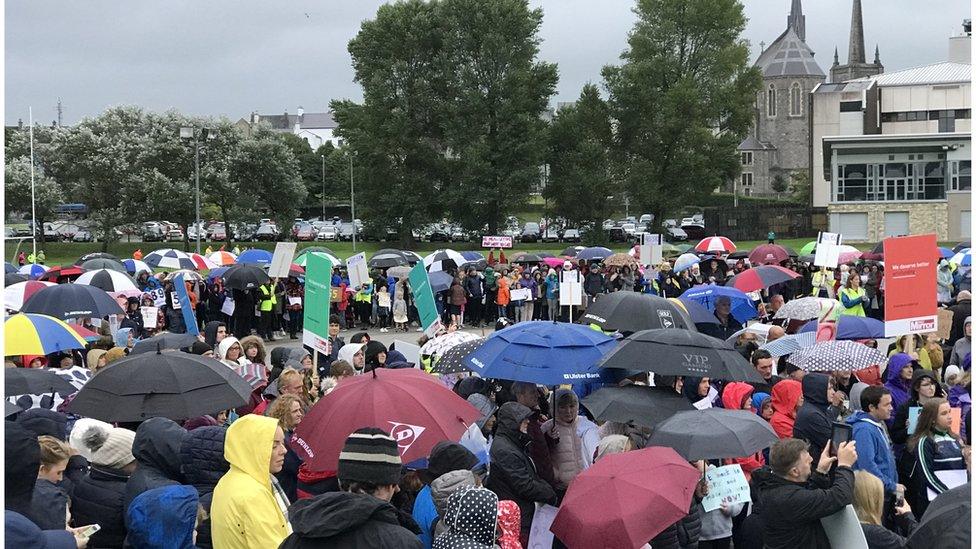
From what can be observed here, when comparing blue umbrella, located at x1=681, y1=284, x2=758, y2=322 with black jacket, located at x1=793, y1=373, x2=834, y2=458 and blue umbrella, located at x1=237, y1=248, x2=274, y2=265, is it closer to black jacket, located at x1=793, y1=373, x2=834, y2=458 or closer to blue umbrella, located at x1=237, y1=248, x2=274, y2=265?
black jacket, located at x1=793, y1=373, x2=834, y2=458

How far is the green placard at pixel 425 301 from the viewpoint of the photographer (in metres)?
13.4

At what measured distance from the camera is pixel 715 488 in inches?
278

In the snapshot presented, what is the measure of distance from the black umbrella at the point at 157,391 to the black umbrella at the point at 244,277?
15802 millimetres

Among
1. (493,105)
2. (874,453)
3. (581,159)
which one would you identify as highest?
(493,105)

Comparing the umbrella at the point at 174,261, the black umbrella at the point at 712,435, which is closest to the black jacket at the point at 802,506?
the black umbrella at the point at 712,435

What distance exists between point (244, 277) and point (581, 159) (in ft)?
126

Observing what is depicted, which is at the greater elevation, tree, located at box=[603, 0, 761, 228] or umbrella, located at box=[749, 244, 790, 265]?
tree, located at box=[603, 0, 761, 228]

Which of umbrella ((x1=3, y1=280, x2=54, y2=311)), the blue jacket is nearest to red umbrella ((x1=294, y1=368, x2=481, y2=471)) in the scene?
the blue jacket

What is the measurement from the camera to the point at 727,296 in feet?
55.0

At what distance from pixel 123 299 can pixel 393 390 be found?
14.8 metres

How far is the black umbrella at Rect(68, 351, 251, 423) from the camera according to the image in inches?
305

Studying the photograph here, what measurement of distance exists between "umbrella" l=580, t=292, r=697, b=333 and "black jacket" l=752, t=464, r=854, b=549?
22.5ft

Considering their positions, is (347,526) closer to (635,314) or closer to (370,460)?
(370,460)

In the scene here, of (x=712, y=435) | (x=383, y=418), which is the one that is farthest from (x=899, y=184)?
(x=383, y=418)
